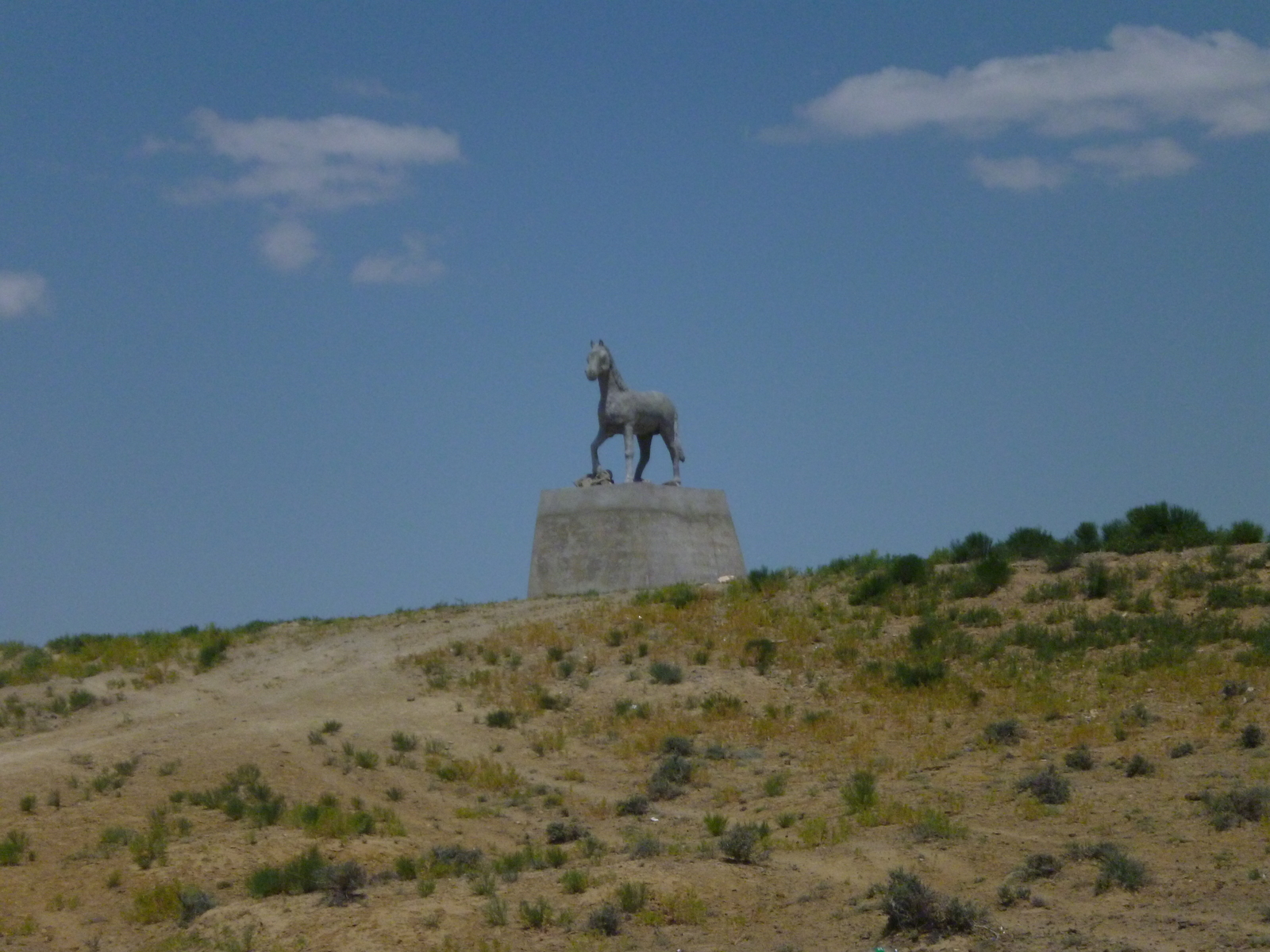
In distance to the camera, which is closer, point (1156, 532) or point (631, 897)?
point (631, 897)

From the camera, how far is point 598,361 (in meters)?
31.3

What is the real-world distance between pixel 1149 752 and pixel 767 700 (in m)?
5.78

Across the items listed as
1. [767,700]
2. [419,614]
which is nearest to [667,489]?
[419,614]

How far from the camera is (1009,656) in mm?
22594

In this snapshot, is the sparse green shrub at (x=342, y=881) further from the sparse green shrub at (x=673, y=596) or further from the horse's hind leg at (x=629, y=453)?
the horse's hind leg at (x=629, y=453)

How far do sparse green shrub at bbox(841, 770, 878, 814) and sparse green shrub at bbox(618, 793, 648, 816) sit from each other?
2.05 metres

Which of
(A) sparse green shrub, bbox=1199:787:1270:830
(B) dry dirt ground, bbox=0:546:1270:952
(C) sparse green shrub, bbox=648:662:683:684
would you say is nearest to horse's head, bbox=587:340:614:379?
(B) dry dirt ground, bbox=0:546:1270:952

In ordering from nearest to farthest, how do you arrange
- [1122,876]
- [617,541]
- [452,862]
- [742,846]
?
[1122,876] → [742,846] → [452,862] → [617,541]

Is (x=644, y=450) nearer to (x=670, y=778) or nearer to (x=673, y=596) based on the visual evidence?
(x=673, y=596)

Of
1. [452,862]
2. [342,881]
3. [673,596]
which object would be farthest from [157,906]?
[673,596]

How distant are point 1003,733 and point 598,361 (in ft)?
44.7

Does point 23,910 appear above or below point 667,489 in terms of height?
below

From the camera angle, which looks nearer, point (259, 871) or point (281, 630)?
point (259, 871)

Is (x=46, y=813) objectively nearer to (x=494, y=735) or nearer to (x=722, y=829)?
(x=494, y=735)
